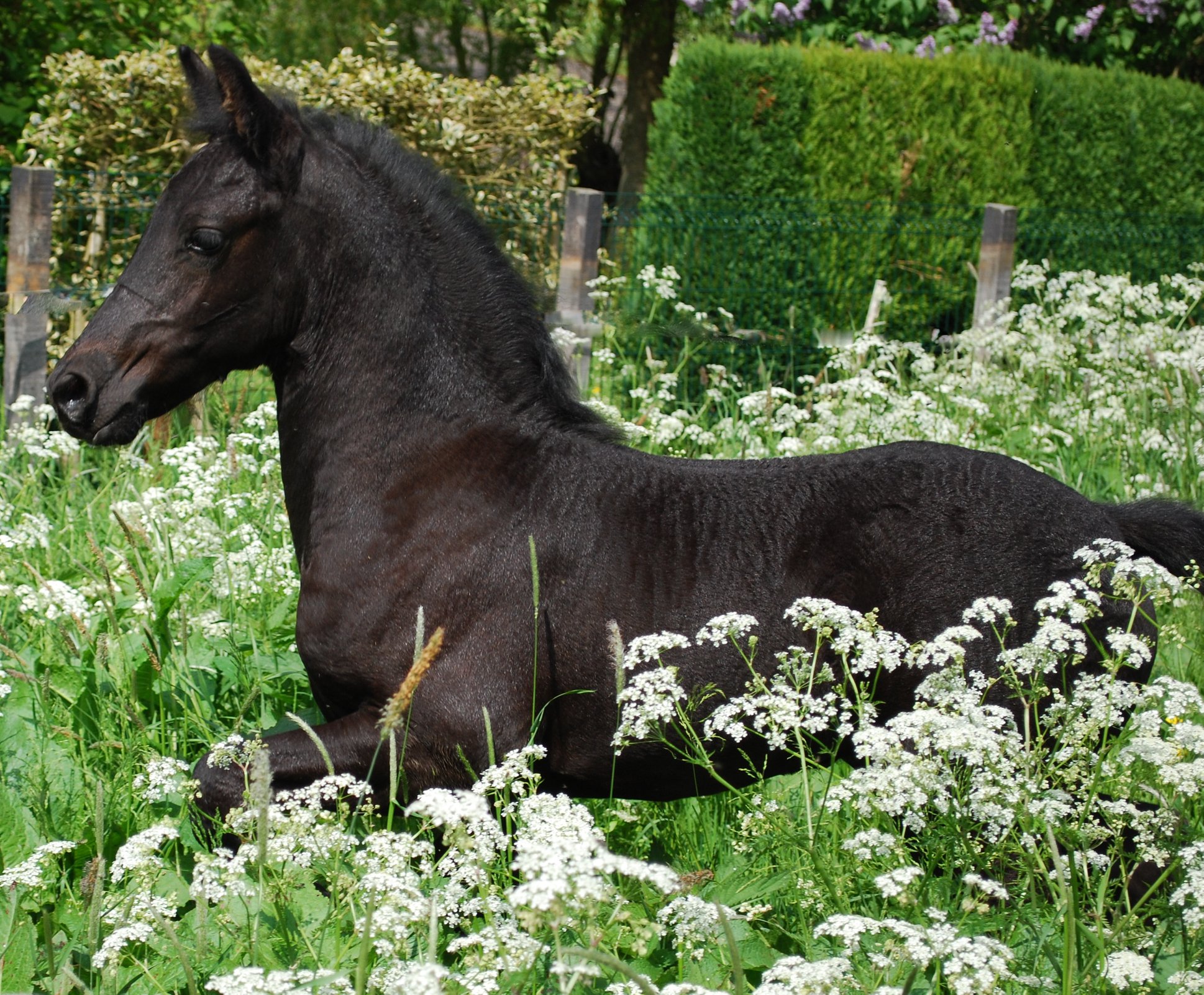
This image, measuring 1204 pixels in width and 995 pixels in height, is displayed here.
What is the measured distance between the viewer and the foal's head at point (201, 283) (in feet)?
10.4

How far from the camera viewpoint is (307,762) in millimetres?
3078

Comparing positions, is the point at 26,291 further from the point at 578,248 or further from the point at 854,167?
the point at 854,167

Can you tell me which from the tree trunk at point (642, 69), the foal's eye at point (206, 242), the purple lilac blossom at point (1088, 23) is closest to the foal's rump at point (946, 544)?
the foal's eye at point (206, 242)

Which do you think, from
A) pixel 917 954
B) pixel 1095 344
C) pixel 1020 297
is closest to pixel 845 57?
pixel 1020 297

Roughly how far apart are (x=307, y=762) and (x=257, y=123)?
5.05 ft

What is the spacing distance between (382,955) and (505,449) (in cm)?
153

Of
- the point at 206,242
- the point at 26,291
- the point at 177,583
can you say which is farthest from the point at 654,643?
the point at 26,291

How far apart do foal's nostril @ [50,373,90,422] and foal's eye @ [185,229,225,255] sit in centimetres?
41

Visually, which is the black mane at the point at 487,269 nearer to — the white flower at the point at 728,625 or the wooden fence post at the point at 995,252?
the white flower at the point at 728,625

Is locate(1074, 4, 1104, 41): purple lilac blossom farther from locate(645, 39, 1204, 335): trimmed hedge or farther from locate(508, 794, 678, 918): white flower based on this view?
locate(508, 794, 678, 918): white flower

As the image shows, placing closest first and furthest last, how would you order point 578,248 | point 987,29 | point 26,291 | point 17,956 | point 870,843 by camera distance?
1. point 870,843
2. point 17,956
3. point 26,291
4. point 578,248
5. point 987,29

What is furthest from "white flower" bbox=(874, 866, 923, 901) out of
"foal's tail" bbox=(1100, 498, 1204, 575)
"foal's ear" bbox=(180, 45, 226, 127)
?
"foal's ear" bbox=(180, 45, 226, 127)

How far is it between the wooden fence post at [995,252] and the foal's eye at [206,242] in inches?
305

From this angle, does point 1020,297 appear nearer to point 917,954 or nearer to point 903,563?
point 903,563
